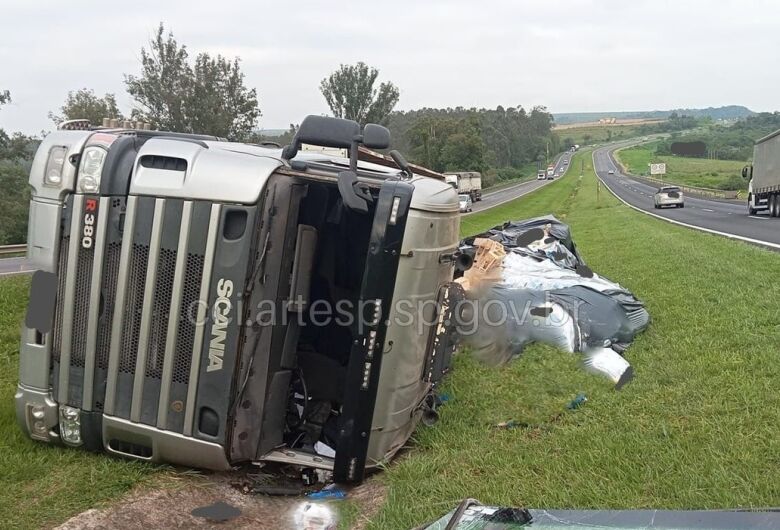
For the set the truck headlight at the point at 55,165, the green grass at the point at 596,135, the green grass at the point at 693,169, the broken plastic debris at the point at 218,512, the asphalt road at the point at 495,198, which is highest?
the green grass at the point at 596,135

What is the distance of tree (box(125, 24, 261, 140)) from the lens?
86.7 ft

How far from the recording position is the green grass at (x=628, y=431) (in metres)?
3.06

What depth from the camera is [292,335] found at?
3.81 metres

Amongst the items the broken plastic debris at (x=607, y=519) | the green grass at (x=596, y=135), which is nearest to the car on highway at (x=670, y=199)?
the broken plastic debris at (x=607, y=519)

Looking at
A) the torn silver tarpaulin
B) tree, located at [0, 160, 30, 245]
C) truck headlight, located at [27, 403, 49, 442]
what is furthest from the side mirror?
tree, located at [0, 160, 30, 245]

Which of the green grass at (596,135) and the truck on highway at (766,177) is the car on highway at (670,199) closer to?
the truck on highway at (766,177)

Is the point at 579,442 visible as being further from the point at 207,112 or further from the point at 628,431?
the point at 207,112

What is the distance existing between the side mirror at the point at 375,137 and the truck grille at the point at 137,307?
0.87 m

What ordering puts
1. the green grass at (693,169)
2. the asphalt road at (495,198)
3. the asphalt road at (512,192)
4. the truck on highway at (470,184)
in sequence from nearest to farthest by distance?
the asphalt road at (495,198)
the asphalt road at (512,192)
the truck on highway at (470,184)
the green grass at (693,169)

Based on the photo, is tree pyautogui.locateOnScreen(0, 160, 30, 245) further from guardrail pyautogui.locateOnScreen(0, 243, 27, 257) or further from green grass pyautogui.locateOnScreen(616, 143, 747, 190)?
green grass pyautogui.locateOnScreen(616, 143, 747, 190)

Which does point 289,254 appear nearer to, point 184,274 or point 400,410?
point 184,274

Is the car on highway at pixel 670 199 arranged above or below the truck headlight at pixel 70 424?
above

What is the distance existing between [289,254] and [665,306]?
441cm

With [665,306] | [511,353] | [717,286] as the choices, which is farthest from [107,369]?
[717,286]
